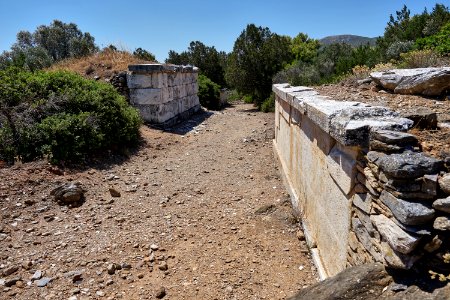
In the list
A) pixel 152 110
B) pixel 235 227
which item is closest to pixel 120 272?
pixel 235 227

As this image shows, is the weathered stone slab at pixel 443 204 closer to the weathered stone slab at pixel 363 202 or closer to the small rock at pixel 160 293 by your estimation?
the weathered stone slab at pixel 363 202

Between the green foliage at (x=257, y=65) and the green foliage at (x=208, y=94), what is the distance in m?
1.06

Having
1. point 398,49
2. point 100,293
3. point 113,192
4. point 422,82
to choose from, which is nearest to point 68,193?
point 113,192

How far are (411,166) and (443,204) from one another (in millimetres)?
257

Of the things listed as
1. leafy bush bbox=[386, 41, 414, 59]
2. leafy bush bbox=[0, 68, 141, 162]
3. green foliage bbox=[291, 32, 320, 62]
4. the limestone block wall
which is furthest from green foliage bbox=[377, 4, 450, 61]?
green foliage bbox=[291, 32, 320, 62]

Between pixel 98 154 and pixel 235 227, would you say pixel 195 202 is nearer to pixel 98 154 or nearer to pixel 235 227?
pixel 235 227

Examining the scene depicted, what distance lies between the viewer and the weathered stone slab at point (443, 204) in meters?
1.82

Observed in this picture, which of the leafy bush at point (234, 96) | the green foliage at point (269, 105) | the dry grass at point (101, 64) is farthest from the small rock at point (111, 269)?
the leafy bush at point (234, 96)

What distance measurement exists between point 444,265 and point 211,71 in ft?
74.6

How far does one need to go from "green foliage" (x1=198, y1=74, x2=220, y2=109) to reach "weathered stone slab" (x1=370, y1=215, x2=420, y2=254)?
15.3 m

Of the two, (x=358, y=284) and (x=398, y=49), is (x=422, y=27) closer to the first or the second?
(x=398, y=49)

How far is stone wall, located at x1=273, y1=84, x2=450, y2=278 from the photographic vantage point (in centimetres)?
189

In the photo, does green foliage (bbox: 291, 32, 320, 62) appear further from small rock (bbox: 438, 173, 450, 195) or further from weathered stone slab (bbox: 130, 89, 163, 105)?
small rock (bbox: 438, 173, 450, 195)

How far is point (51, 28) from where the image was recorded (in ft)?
103
